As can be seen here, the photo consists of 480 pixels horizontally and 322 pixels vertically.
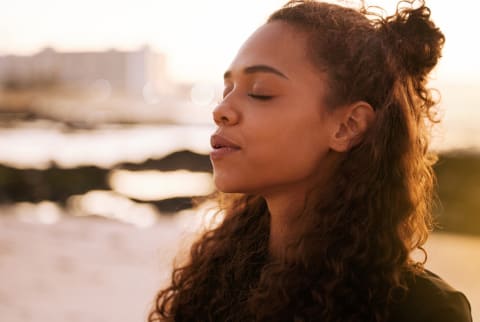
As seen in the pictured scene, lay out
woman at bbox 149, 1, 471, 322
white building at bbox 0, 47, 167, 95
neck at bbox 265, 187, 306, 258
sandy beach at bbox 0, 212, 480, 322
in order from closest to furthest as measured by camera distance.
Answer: woman at bbox 149, 1, 471, 322 < neck at bbox 265, 187, 306, 258 < sandy beach at bbox 0, 212, 480, 322 < white building at bbox 0, 47, 167, 95

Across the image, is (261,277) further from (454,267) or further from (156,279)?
(454,267)

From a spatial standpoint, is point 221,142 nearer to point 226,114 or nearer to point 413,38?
point 226,114

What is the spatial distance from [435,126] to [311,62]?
0.52 metres

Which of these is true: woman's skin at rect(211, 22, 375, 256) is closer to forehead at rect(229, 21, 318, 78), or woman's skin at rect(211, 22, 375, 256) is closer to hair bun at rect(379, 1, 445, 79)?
forehead at rect(229, 21, 318, 78)

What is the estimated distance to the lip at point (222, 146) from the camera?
168 cm

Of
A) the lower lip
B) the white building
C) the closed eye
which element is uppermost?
the closed eye

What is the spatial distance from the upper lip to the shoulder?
1.89ft

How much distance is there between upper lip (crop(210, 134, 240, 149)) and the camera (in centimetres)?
168

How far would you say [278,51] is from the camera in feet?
5.55

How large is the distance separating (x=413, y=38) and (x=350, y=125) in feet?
0.96

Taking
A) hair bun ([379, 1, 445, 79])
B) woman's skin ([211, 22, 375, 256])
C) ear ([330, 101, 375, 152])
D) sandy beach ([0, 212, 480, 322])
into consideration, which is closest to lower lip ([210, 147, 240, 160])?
woman's skin ([211, 22, 375, 256])

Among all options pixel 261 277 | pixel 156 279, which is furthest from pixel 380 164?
pixel 156 279

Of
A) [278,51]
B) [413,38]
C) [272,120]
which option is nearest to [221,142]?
[272,120]

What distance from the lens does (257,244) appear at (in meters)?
1.96
